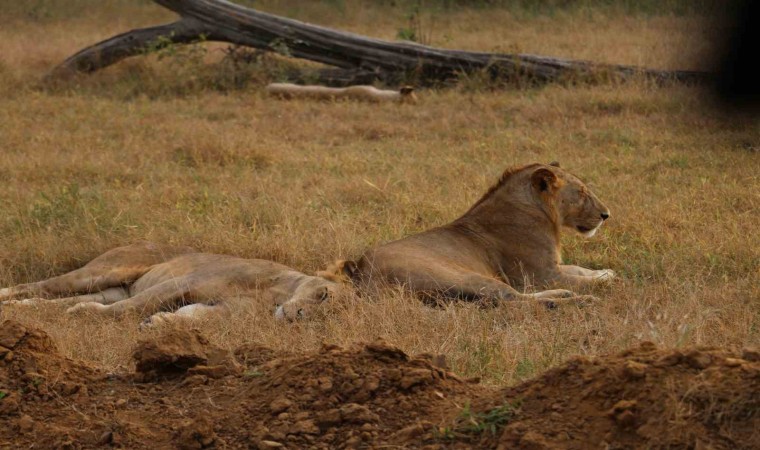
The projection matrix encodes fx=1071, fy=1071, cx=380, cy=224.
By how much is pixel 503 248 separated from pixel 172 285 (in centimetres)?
213

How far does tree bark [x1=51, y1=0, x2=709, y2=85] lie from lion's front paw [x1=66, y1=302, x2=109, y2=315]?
25.9 ft

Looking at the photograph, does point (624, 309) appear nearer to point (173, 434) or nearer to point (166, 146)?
point (173, 434)

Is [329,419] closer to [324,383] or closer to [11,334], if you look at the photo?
[324,383]

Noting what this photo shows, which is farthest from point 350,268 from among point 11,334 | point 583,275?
point 11,334

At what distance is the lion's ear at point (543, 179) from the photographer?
7.14 m

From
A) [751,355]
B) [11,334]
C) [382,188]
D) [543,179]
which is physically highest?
[751,355]

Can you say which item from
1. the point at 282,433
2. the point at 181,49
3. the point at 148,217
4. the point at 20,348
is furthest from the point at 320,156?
the point at 282,433

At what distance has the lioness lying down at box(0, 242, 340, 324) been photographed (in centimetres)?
600

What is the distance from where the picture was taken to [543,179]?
7152 millimetres

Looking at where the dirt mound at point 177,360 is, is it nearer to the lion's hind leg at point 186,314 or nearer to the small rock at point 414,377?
the small rock at point 414,377

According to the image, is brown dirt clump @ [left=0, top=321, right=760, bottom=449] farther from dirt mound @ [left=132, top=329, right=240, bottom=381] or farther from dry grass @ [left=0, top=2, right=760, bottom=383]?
dry grass @ [left=0, top=2, right=760, bottom=383]

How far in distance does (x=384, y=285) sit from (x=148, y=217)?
2.54 m

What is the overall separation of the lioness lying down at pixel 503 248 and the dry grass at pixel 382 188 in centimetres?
28

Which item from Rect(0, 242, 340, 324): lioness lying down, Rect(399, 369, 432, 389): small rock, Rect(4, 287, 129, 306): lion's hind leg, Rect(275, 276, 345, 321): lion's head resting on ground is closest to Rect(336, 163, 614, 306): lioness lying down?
Rect(275, 276, 345, 321): lion's head resting on ground
